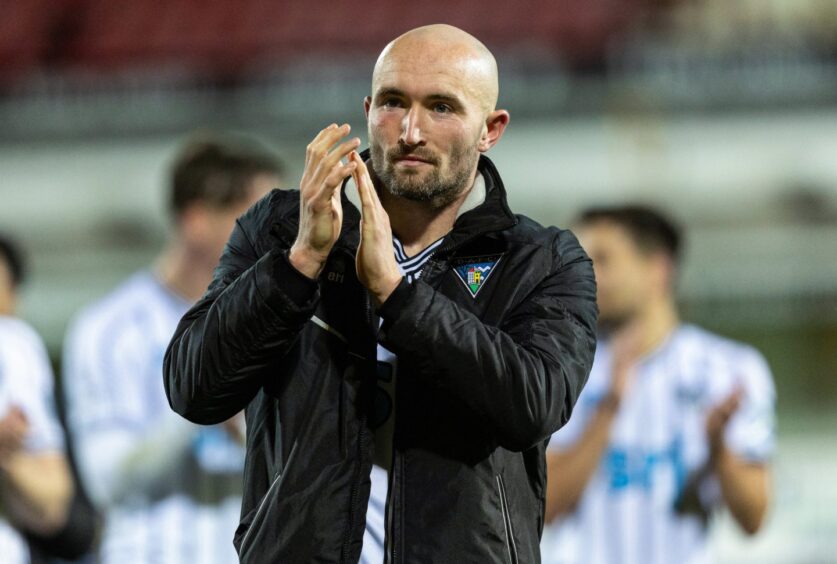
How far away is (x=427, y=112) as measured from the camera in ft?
6.29

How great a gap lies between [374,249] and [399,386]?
0.82 feet

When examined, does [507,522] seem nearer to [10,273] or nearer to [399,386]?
[399,386]

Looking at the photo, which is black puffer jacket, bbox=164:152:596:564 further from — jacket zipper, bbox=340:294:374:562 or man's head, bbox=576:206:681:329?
man's head, bbox=576:206:681:329

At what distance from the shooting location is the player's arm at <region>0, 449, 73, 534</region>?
4.15 m

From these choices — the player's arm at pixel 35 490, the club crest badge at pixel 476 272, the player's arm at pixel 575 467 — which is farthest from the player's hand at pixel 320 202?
the player's arm at pixel 35 490

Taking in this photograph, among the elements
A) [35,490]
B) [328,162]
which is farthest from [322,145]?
[35,490]

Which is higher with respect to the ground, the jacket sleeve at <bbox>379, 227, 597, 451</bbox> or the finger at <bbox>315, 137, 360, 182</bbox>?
the finger at <bbox>315, 137, 360, 182</bbox>

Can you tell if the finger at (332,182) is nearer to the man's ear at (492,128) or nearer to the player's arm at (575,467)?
the man's ear at (492,128)

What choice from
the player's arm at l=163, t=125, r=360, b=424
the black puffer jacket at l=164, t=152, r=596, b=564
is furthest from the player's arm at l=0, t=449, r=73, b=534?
the player's arm at l=163, t=125, r=360, b=424

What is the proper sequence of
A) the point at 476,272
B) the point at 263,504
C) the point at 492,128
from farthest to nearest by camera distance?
the point at 492,128, the point at 476,272, the point at 263,504

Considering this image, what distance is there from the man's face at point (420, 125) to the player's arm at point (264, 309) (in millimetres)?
125

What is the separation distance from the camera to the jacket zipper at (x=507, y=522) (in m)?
1.87

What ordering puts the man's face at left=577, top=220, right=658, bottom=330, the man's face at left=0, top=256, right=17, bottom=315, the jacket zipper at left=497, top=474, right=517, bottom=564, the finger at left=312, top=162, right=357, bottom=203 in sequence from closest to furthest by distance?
the finger at left=312, top=162, right=357, bottom=203
the jacket zipper at left=497, top=474, right=517, bottom=564
the man's face at left=577, top=220, right=658, bottom=330
the man's face at left=0, top=256, right=17, bottom=315

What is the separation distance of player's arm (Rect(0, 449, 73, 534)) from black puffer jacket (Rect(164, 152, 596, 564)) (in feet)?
7.90
